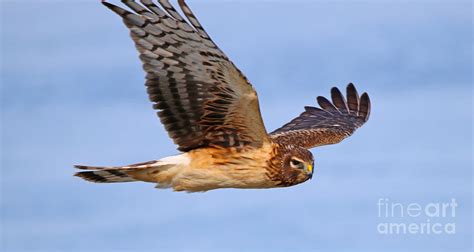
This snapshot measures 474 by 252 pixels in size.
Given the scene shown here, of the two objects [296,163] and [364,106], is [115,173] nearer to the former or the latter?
[296,163]

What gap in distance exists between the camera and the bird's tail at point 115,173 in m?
13.2

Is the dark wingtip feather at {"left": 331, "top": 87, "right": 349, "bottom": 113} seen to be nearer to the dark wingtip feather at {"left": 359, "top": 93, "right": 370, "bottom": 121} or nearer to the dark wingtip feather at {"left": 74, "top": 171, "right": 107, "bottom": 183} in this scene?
the dark wingtip feather at {"left": 359, "top": 93, "right": 370, "bottom": 121}

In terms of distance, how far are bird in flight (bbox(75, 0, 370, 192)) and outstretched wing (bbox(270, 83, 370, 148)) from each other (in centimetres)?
207

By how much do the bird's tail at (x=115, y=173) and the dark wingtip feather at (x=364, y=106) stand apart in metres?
5.43

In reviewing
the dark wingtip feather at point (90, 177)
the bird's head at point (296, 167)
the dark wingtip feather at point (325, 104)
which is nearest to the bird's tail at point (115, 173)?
the dark wingtip feather at point (90, 177)

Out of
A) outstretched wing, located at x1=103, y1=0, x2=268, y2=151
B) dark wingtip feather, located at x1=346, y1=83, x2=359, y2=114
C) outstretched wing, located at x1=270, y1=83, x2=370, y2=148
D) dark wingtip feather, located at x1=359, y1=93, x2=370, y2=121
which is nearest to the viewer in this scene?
outstretched wing, located at x1=103, y1=0, x2=268, y2=151

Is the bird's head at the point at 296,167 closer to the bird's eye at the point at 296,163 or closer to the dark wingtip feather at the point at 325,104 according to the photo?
the bird's eye at the point at 296,163

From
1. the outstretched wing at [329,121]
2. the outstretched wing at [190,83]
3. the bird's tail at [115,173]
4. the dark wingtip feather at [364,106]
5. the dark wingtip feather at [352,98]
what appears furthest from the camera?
the dark wingtip feather at [352,98]

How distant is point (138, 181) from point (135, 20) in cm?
222

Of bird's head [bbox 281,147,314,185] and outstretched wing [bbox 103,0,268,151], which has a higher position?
outstretched wing [bbox 103,0,268,151]

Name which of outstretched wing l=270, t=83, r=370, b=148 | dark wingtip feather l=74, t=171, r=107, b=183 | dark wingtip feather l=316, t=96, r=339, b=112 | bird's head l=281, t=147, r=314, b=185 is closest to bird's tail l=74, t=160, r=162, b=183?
dark wingtip feather l=74, t=171, r=107, b=183

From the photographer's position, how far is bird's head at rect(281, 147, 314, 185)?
43.6ft

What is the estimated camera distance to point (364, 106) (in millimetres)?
17969

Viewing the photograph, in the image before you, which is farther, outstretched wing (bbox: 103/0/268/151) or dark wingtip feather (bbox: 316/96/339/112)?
dark wingtip feather (bbox: 316/96/339/112)
